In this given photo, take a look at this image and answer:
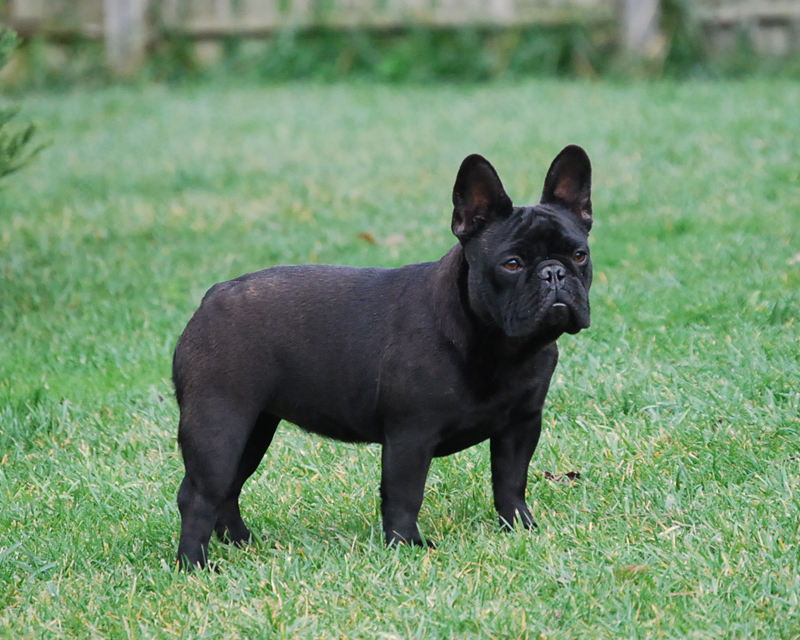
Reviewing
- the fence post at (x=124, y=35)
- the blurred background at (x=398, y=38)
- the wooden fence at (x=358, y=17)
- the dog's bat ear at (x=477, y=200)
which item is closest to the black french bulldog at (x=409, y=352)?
the dog's bat ear at (x=477, y=200)

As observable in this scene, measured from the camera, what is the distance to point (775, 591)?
3.32 meters

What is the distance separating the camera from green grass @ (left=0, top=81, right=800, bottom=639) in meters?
3.49

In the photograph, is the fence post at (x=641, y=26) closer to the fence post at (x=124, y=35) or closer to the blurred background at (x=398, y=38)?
the blurred background at (x=398, y=38)

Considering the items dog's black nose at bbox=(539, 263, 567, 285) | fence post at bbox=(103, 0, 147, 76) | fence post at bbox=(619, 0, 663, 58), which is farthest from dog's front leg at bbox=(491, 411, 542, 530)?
fence post at bbox=(103, 0, 147, 76)

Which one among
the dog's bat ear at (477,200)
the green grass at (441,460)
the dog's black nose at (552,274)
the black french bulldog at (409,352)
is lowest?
the green grass at (441,460)

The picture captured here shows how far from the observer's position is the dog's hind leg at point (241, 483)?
419cm

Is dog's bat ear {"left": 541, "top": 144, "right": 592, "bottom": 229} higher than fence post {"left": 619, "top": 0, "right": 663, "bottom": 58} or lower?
higher

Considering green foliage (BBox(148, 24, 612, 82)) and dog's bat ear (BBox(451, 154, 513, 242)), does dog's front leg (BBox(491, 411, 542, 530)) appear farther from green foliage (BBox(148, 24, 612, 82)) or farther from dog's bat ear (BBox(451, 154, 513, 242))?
green foliage (BBox(148, 24, 612, 82))

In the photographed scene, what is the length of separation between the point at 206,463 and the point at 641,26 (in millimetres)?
11763

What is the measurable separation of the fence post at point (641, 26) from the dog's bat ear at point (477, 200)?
11092 millimetres

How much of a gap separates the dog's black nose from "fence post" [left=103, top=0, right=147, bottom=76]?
13.7 metres

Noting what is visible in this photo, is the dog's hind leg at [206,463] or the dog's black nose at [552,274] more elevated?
the dog's black nose at [552,274]

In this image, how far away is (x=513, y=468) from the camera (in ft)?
13.1

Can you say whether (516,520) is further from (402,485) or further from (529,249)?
(529,249)
